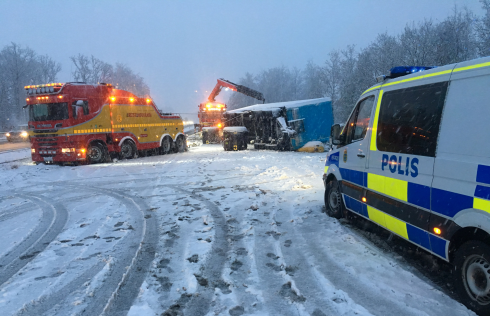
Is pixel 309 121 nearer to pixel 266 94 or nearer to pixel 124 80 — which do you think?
pixel 266 94

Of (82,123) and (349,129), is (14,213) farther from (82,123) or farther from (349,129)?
(82,123)

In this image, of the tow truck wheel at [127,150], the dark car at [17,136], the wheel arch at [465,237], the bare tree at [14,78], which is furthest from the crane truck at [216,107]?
the bare tree at [14,78]

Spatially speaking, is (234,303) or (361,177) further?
(361,177)

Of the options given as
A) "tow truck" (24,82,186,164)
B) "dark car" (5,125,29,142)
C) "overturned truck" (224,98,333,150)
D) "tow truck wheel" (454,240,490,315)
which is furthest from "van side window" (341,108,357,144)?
"dark car" (5,125,29,142)

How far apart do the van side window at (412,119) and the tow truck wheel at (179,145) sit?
54.3ft

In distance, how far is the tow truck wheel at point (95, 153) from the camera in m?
14.0

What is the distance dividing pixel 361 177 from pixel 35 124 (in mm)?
13725

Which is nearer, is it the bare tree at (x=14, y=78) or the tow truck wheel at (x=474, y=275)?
the tow truck wheel at (x=474, y=275)

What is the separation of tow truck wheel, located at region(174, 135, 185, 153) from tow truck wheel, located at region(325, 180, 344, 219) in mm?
14852

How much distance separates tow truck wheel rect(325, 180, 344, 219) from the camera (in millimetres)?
5712

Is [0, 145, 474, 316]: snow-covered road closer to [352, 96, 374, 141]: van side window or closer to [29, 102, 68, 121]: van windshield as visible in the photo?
[352, 96, 374, 141]: van side window

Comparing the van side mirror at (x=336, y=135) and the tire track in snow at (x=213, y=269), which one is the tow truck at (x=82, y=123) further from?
the van side mirror at (x=336, y=135)

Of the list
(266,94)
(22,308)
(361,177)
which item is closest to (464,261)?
(361,177)

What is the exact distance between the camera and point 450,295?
10.6ft
